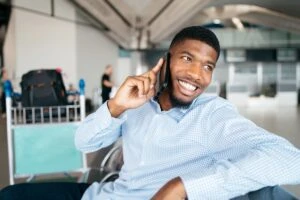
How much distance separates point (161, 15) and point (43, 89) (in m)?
8.78

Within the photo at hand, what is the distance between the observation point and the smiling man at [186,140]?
95cm

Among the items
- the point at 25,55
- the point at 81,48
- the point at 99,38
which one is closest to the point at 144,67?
the point at 99,38

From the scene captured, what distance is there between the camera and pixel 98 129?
1.36 metres

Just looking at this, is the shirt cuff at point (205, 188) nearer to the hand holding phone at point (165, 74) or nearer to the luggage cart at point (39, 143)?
the hand holding phone at point (165, 74)

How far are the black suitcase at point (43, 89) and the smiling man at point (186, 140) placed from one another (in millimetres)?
2152

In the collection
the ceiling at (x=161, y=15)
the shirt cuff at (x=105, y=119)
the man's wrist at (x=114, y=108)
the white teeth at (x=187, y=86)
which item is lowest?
the shirt cuff at (x=105, y=119)

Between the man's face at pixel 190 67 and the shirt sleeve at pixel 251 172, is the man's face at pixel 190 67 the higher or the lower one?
the higher one

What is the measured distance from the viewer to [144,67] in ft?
60.4

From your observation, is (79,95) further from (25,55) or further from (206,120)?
(25,55)

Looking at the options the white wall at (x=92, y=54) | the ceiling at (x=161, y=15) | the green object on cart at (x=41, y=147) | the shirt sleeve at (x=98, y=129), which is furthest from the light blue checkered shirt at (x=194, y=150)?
the white wall at (x=92, y=54)

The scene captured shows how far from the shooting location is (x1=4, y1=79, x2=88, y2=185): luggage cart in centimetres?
299

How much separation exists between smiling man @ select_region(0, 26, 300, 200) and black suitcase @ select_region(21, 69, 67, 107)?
2.15 m

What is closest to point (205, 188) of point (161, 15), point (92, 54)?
point (161, 15)

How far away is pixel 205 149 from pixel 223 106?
0.57 feet
